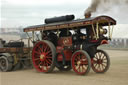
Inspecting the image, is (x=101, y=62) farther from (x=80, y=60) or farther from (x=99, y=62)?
(x=80, y=60)

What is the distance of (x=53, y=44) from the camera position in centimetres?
921

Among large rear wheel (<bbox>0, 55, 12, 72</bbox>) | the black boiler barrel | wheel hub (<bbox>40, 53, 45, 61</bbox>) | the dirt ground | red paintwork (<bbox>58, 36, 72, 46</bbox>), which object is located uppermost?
the black boiler barrel

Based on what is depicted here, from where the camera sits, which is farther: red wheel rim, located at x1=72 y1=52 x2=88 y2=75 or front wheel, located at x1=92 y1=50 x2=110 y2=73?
front wheel, located at x1=92 y1=50 x2=110 y2=73

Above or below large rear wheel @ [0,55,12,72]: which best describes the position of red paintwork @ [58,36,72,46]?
above

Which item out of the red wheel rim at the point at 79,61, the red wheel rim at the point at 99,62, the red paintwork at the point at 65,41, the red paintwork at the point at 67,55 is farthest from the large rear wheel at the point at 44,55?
the red wheel rim at the point at 99,62

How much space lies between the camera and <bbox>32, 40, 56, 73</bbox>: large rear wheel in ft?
29.2

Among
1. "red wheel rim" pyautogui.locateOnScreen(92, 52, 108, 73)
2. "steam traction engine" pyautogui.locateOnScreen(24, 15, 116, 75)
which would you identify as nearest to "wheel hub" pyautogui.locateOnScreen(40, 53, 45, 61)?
"steam traction engine" pyautogui.locateOnScreen(24, 15, 116, 75)

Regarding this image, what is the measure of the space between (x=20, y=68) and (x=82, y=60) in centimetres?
408

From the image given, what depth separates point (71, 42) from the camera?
8750 millimetres

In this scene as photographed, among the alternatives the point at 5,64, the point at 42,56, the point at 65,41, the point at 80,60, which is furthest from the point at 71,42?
the point at 5,64

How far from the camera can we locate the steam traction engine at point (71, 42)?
8.16 meters

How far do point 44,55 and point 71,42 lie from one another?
1.37 metres

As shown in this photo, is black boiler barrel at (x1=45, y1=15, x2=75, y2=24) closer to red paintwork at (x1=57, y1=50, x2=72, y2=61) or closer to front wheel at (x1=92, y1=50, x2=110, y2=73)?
red paintwork at (x1=57, y1=50, x2=72, y2=61)

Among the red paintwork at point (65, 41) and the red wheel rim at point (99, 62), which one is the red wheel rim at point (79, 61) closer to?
the red paintwork at point (65, 41)
